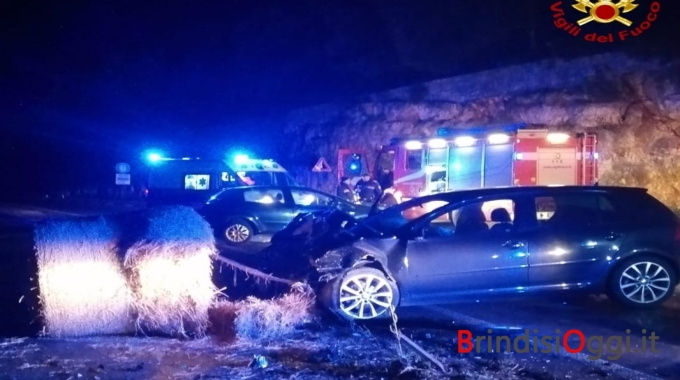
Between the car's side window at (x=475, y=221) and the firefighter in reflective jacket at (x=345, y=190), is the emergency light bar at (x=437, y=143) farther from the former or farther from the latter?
the car's side window at (x=475, y=221)

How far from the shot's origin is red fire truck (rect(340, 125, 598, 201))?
14.7 metres

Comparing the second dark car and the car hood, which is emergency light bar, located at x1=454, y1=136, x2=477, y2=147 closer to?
the second dark car

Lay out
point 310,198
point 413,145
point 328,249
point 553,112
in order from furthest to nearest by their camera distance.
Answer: point 553,112
point 413,145
point 310,198
point 328,249

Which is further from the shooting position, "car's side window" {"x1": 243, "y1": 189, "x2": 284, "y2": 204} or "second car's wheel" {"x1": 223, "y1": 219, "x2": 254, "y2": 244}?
"car's side window" {"x1": 243, "y1": 189, "x2": 284, "y2": 204}

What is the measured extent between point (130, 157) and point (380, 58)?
15318 mm

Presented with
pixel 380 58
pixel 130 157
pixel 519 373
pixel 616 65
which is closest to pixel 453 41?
pixel 380 58

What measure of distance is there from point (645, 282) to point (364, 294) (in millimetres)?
3184

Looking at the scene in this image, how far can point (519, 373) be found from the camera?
5621mm

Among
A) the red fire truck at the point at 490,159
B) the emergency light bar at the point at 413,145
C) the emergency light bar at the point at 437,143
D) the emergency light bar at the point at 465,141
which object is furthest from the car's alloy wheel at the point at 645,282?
the emergency light bar at the point at 413,145

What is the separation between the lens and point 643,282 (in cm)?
802

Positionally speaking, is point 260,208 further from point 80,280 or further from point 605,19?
point 605,19

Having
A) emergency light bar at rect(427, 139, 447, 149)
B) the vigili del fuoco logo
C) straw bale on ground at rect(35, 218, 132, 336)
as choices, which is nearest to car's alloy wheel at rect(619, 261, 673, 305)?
straw bale on ground at rect(35, 218, 132, 336)

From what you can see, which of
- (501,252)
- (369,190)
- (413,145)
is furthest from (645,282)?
(369,190)

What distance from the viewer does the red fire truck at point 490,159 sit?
14.7m
